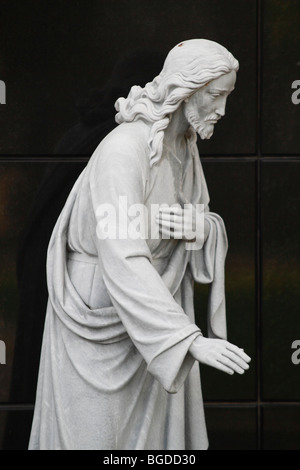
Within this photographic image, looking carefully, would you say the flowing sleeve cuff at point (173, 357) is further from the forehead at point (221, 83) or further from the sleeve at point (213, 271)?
the forehead at point (221, 83)

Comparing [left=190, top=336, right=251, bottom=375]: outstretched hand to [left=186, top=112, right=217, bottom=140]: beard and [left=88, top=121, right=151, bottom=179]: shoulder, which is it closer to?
[left=88, top=121, right=151, bottom=179]: shoulder

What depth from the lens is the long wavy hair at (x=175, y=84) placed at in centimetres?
466

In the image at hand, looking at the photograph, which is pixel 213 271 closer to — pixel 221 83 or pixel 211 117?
pixel 211 117

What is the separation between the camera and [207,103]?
186 inches

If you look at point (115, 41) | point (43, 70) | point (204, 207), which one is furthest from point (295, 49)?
point (204, 207)

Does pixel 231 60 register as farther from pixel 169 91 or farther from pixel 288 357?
pixel 288 357

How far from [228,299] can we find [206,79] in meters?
2.37

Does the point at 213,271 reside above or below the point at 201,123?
below

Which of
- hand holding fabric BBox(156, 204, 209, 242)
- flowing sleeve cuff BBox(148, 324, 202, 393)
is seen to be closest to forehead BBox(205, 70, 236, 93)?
hand holding fabric BBox(156, 204, 209, 242)

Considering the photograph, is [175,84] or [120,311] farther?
[175,84]

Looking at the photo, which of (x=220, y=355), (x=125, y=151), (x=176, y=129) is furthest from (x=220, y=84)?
(x=220, y=355)

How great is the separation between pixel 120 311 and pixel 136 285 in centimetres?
13

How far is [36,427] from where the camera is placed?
486 centimetres

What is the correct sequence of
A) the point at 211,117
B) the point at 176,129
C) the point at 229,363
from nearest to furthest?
the point at 229,363 < the point at 211,117 < the point at 176,129
